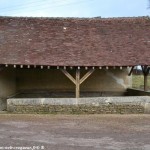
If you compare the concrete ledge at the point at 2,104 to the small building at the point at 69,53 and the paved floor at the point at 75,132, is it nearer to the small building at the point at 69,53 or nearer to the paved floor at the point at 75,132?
the small building at the point at 69,53

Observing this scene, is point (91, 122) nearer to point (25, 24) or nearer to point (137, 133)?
point (137, 133)

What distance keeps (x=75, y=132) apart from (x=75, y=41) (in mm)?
8837

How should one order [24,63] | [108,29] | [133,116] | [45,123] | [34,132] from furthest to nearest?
[108,29], [24,63], [133,116], [45,123], [34,132]

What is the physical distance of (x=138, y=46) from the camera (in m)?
20.3

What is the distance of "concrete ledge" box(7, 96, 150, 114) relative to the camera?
57.1 feet

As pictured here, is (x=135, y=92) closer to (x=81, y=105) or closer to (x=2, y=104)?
(x=81, y=105)

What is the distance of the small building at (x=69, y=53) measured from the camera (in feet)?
61.1

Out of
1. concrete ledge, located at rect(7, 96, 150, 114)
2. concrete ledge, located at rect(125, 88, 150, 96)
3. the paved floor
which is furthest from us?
concrete ledge, located at rect(125, 88, 150, 96)

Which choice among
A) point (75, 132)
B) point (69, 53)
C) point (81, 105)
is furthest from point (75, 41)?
point (75, 132)

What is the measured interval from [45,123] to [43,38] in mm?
7170

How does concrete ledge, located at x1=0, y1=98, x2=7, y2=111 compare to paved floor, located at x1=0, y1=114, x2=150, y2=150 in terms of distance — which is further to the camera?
concrete ledge, located at x1=0, y1=98, x2=7, y2=111

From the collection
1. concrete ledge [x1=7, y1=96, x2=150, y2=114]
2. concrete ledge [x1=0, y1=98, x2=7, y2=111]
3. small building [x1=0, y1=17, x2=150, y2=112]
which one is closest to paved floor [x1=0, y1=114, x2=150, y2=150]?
concrete ledge [x1=7, y1=96, x2=150, y2=114]

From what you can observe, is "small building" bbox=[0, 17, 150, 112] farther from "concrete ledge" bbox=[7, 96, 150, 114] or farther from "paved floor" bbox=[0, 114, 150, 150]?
"paved floor" bbox=[0, 114, 150, 150]

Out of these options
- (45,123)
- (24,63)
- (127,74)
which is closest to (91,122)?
(45,123)
